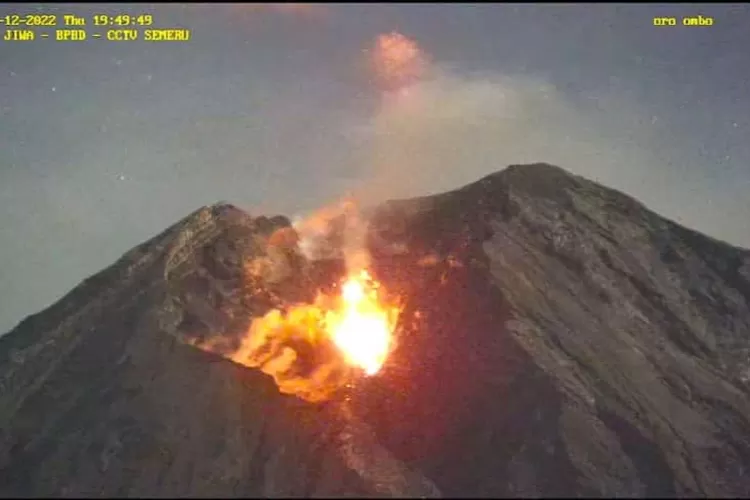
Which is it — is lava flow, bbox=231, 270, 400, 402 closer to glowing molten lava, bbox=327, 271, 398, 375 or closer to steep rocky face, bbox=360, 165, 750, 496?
glowing molten lava, bbox=327, 271, 398, 375

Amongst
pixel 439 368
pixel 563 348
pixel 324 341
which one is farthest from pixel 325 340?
pixel 563 348

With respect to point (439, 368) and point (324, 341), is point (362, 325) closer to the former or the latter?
point (324, 341)

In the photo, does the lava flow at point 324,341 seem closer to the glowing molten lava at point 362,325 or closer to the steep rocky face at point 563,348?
the glowing molten lava at point 362,325

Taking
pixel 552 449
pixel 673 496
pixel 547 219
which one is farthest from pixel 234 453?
pixel 547 219

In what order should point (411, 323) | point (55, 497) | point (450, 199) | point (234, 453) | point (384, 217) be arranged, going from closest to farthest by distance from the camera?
1. point (55, 497)
2. point (234, 453)
3. point (411, 323)
4. point (450, 199)
5. point (384, 217)

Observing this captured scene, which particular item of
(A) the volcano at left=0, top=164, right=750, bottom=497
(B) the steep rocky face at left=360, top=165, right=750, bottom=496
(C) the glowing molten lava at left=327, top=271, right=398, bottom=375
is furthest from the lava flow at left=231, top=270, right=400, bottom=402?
(B) the steep rocky face at left=360, top=165, right=750, bottom=496

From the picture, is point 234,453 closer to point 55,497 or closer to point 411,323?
point 55,497
